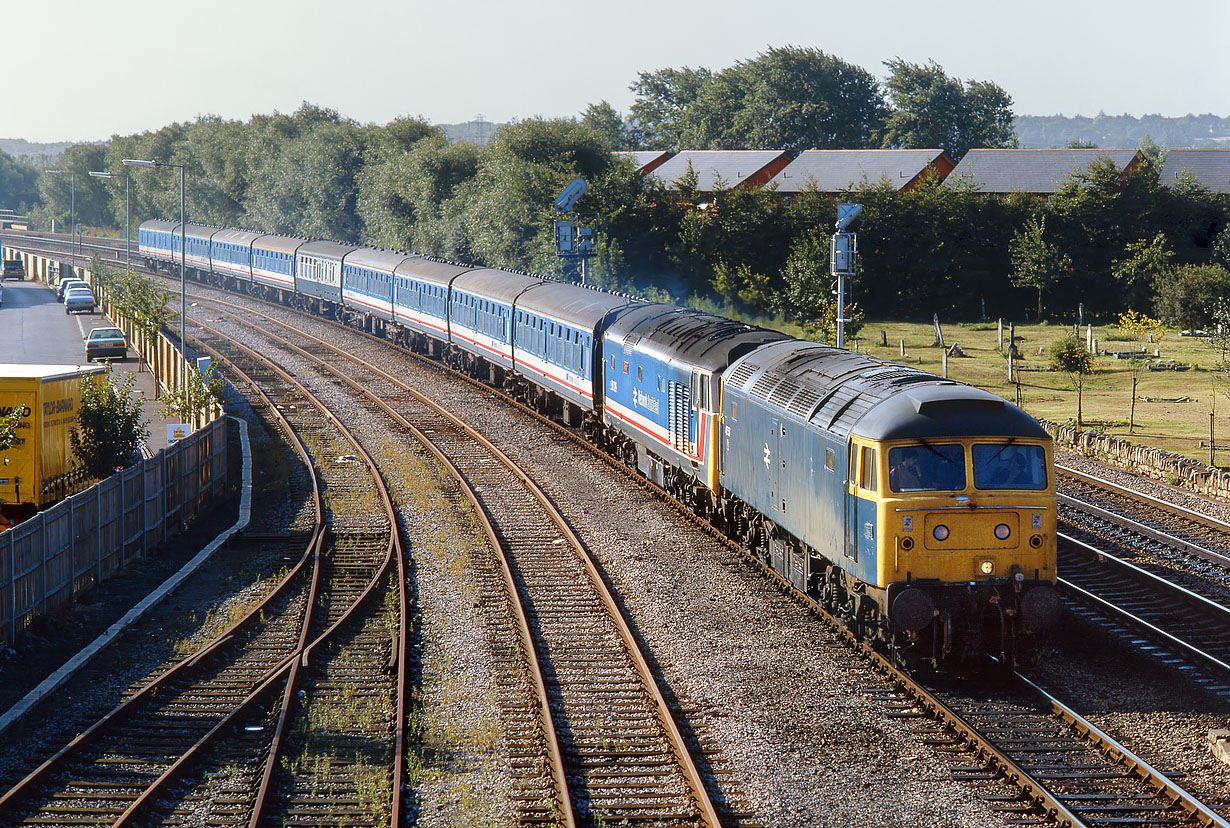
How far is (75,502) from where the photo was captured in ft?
58.0

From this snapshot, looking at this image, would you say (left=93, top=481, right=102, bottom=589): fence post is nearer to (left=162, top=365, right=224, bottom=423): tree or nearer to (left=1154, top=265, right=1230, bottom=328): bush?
(left=162, top=365, right=224, bottom=423): tree

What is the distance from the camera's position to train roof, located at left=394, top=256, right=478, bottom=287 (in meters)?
44.9

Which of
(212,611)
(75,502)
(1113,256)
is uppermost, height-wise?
(1113,256)

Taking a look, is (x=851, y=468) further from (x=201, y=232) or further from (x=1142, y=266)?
(x=201, y=232)

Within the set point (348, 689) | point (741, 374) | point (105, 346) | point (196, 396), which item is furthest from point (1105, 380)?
point (105, 346)

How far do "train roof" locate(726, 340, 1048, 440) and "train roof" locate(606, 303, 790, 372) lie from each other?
2005 mm

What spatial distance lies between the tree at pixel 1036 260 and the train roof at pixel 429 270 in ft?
93.7

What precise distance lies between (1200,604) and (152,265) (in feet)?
291

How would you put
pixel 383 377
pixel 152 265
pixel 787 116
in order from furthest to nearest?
pixel 787 116 → pixel 152 265 → pixel 383 377

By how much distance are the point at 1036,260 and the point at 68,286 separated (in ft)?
189

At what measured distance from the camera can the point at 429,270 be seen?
47.2 m

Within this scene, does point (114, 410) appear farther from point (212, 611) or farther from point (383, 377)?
point (383, 377)

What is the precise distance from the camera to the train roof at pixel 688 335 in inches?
795

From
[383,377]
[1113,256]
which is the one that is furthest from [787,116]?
[383,377]
